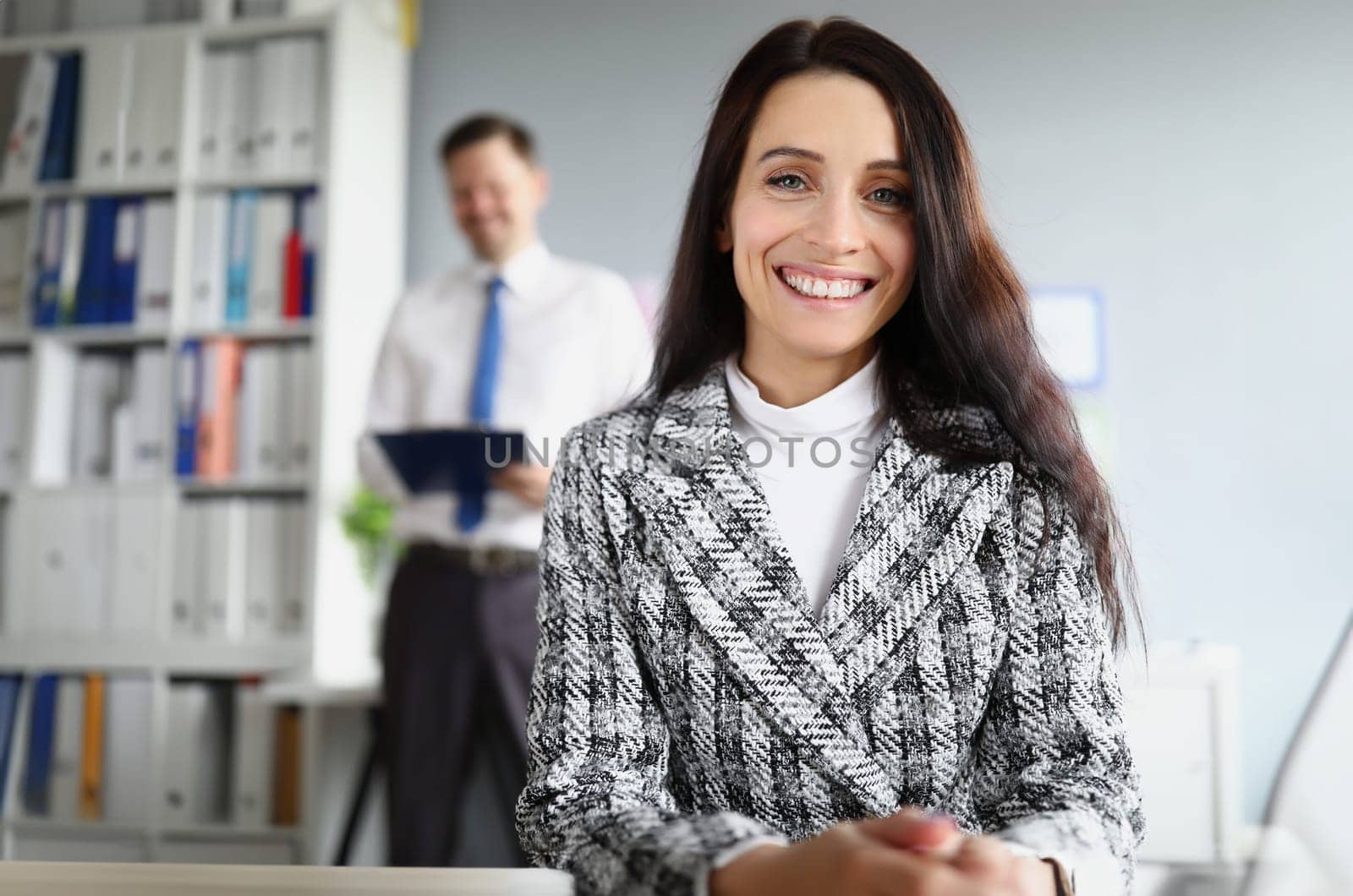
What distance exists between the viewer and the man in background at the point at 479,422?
2049 mm

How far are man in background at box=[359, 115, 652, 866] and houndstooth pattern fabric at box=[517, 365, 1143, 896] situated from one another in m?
1.13

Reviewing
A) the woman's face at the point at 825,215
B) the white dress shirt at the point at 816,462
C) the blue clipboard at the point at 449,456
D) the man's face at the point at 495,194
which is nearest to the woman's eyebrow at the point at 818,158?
the woman's face at the point at 825,215

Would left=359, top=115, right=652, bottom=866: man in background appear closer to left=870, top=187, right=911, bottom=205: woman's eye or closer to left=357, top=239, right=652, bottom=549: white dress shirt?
left=357, top=239, right=652, bottom=549: white dress shirt

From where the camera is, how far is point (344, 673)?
2584 millimetres

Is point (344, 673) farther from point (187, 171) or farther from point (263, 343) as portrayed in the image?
point (187, 171)

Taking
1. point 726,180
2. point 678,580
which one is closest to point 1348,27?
point 726,180

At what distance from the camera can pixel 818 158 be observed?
0.83 m

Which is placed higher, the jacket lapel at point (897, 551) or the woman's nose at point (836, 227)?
the woman's nose at point (836, 227)

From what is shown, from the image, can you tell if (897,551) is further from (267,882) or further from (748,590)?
(267,882)

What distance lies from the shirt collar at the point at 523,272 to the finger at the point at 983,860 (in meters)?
1.76

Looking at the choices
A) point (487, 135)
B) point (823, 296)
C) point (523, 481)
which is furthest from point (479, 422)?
point (823, 296)

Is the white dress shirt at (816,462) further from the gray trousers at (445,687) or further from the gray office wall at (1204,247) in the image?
the gray office wall at (1204,247)

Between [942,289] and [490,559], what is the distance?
4.45ft

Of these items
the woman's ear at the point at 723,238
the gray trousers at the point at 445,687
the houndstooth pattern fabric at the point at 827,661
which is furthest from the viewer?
the gray trousers at the point at 445,687
